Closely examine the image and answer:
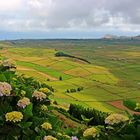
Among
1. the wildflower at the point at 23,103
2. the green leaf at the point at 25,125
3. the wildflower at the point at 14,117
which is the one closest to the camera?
the wildflower at the point at 14,117

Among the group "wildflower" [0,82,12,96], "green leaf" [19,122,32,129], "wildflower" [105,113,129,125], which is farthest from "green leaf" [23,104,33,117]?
"wildflower" [105,113,129,125]

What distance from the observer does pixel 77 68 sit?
4884 inches

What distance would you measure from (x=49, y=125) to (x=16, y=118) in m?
0.63

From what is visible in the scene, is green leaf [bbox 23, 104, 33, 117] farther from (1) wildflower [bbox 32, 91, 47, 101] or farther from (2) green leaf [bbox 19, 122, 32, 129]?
(1) wildflower [bbox 32, 91, 47, 101]

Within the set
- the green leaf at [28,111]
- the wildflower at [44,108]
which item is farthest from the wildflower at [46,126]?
the wildflower at [44,108]

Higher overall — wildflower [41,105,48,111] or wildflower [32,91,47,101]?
wildflower [32,91,47,101]

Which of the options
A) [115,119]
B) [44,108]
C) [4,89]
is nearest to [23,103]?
[4,89]

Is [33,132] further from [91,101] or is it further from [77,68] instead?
[77,68]

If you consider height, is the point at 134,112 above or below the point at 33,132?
above

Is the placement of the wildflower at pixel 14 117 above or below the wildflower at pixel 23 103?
below

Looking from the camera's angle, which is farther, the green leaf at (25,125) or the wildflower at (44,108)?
the wildflower at (44,108)

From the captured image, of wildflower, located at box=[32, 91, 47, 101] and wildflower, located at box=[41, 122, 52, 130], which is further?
wildflower, located at box=[32, 91, 47, 101]

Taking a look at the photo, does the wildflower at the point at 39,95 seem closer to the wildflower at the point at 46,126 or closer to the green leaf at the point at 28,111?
the green leaf at the point at 28,111

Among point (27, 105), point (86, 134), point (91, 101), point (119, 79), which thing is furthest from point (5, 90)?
point (119, 79)
